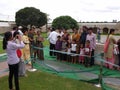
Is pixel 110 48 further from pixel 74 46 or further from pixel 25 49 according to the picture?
pixel 25 49

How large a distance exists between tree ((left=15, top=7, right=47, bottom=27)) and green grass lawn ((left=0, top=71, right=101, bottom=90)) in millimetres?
51864

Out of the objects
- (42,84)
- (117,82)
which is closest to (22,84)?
(42,84)

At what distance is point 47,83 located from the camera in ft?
32.9

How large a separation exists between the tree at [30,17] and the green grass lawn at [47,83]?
51864mm

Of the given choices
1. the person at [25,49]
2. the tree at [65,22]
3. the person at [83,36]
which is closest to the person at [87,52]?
the person at [83,36]

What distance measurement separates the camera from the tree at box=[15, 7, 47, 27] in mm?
62556

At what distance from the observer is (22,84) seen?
9.73 m

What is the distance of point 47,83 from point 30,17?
5392 centimetres

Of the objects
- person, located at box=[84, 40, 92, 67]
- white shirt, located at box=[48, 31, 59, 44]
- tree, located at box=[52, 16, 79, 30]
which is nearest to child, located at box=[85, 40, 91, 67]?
person, located at box=[84, 40, 92, 67]

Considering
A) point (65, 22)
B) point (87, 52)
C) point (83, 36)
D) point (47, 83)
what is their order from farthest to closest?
point (65, 22), point (83, 36), point (87, 52), point (47, 83)

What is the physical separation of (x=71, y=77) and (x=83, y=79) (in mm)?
491

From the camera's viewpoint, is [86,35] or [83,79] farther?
[86,35]

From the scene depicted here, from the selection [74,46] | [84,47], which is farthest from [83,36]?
[74,46]

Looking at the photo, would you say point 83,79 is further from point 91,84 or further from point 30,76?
point 30,76
